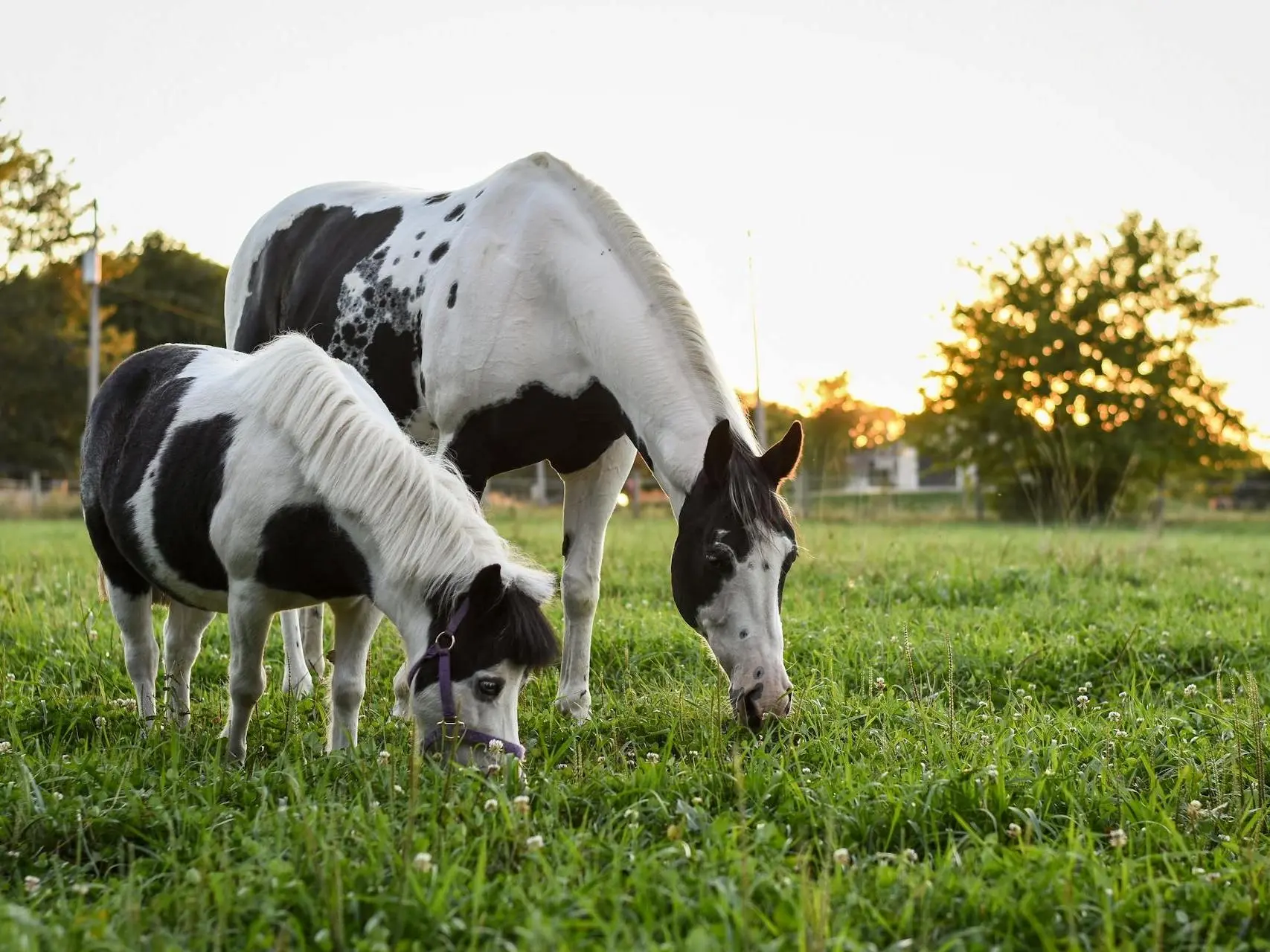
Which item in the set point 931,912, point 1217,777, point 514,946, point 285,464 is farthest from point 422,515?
point 1217,777

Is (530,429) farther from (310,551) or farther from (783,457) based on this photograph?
(310,551)

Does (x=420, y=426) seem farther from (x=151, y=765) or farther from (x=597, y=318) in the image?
(x=151, y=765)

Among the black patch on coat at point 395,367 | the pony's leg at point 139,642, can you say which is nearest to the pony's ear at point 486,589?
the pony's leg at point 139,642

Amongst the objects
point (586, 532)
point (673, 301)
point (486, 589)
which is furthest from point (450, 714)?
point (586, 532)

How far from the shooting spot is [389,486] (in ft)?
10.6

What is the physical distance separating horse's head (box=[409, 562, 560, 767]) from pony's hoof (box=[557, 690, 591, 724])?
1.28 m

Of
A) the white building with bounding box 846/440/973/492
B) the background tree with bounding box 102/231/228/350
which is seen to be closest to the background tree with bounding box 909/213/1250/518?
the white building with bounding box 846/440/973/492

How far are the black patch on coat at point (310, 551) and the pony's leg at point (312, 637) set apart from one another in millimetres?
2023

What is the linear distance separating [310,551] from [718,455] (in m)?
1.35

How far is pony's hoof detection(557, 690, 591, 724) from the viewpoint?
4324 millimetres

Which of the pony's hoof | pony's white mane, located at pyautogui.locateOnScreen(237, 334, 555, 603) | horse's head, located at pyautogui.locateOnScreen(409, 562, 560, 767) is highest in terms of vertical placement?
pony's white mane, located at pyautogui.locateOnScreen(237, 334, 555, 603)

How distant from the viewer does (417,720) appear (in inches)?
120

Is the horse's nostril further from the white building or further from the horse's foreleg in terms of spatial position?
the white building

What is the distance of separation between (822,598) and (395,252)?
342 cm
